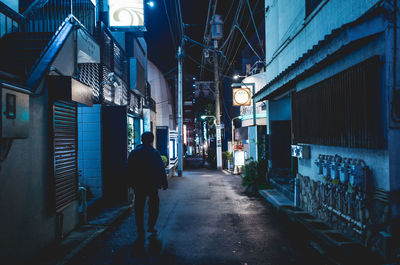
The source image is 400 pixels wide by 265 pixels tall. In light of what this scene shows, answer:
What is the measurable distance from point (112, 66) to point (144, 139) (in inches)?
224

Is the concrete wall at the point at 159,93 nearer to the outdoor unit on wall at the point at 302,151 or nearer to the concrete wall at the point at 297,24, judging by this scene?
the concrete wall at the point at 297,24

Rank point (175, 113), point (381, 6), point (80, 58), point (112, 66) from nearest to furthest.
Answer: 1. point (381, 6)
2. point (80, 58)
3. point (112, 66)
4. point (175, 113)

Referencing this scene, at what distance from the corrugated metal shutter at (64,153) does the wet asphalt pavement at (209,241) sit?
4.42 ft

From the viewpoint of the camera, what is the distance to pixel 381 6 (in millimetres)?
4664

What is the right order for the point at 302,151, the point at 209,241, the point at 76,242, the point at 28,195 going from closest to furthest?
the point at 28,195 < the point at 76,242 < the point at 209,241 < the point at 302,151

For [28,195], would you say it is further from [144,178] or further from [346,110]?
[346,110]

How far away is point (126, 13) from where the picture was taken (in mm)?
10766

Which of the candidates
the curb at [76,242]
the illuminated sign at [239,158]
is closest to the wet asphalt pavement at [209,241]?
the curb at [76,242]

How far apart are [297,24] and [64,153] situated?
8.92 m

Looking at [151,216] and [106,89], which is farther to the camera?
[106,89]

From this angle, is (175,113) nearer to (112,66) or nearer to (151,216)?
(112,66)

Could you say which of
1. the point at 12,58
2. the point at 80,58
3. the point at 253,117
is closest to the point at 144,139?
the point at 80,58

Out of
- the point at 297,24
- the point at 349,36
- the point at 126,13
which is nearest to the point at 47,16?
the point at 126,13

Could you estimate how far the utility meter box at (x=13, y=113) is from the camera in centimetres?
387
